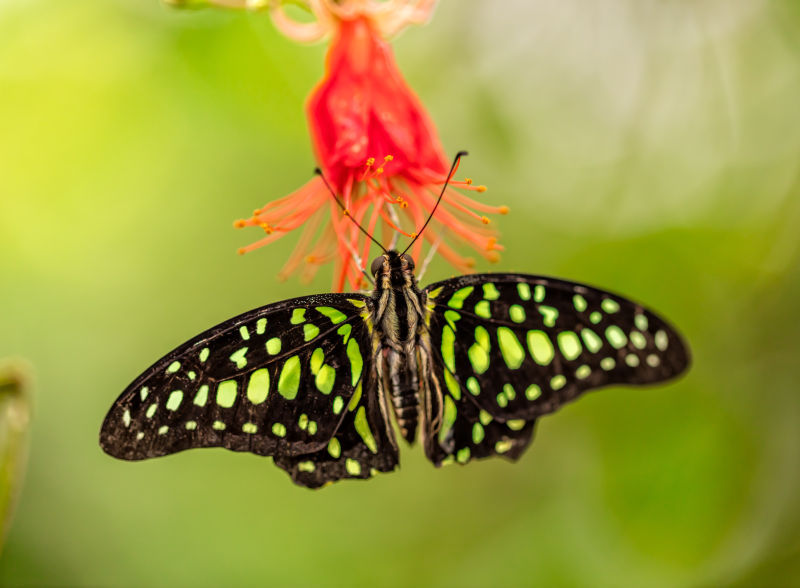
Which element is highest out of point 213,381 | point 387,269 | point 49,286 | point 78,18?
point 78,18

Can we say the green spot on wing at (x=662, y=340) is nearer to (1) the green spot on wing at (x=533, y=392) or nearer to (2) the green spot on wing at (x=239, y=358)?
(1) the green spot on wing at (x=533, y=392)

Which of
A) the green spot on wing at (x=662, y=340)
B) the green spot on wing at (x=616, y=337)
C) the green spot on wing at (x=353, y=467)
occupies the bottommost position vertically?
the green spot on wing at (x=353, y=467)

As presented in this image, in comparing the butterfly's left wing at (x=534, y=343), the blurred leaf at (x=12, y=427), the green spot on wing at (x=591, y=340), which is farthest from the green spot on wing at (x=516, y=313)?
the blurred leaf at (x=12, y=427)

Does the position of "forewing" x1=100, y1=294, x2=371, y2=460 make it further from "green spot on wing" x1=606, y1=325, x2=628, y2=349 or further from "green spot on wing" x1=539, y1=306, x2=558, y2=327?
"green spot on wing" x1=606, y1=325, x2=628, y2=349

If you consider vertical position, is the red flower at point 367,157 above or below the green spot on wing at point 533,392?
above

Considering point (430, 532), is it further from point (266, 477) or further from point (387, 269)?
point (387, 269)

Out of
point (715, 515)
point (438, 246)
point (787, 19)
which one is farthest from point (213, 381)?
point (787, 19)
